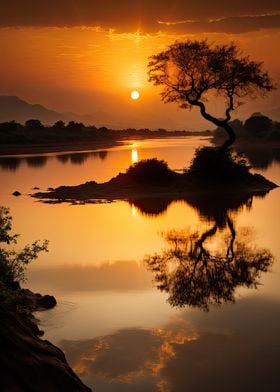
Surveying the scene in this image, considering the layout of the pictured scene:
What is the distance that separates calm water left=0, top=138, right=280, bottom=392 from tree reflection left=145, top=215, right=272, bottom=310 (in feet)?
0.10

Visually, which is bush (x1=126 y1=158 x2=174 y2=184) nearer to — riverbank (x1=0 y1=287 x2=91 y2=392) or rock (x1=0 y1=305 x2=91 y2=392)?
riverbank (x1=0 y1=287 x2=91 y2=392)

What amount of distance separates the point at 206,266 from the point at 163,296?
293cm

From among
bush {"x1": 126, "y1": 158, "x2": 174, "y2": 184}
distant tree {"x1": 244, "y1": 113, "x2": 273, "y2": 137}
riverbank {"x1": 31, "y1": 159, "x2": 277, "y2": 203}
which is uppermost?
distant tree {"x1": 244, "y1": 113, "x2": 273, "y2": 137}

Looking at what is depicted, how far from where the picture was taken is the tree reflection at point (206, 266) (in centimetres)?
1280

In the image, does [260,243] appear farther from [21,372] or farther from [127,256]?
[21,372]

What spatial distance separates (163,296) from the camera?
12656mm

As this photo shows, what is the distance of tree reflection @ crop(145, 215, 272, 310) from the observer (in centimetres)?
1280

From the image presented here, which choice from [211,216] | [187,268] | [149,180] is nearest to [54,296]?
[187,268]

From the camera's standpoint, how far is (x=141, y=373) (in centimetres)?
885

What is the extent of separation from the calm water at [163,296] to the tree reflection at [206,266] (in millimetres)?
30

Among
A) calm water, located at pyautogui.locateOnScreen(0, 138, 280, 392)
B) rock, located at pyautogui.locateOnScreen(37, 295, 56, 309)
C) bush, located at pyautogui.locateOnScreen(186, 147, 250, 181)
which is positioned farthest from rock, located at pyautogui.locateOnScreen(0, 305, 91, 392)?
bush, located at pyautogui.locateOnScreen(186, 147, 250, 181)

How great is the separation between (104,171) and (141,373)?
39.6 m

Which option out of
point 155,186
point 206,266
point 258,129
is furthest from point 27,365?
point 258,129

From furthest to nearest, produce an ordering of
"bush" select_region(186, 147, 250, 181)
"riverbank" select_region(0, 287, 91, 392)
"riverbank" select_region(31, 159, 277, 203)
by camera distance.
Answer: "bush" select_region(186, 147, 250, 181) < "riverbank" select_region(31, 159, 277, 203) < "riverbank" select_region(0, 287, 91, 392)
